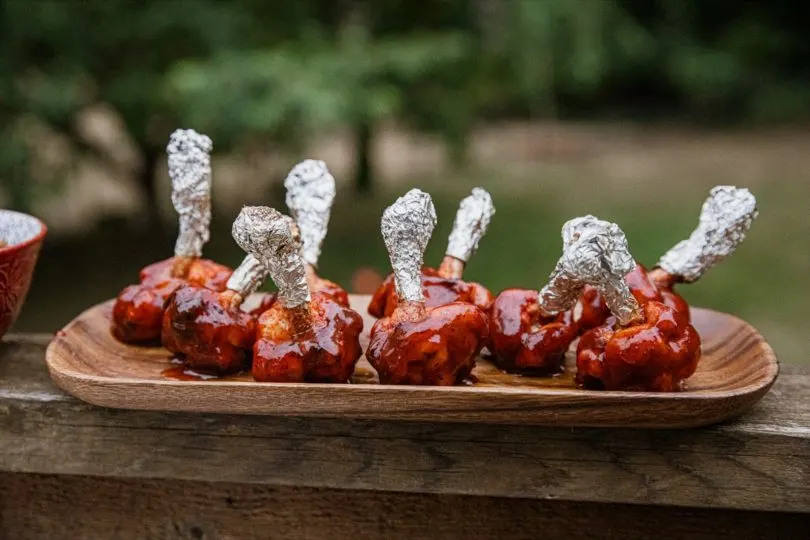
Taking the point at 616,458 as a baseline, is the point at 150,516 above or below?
below

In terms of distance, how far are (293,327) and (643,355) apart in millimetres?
413

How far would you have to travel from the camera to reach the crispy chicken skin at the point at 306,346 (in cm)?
110

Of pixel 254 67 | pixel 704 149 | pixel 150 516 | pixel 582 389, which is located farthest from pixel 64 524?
pixel 704 149

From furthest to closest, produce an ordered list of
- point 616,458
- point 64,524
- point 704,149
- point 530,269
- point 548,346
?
point 704,149 < point 530,269 < point 64,524 < point 548,346 < point 616,458

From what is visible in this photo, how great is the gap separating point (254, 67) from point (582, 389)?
9.61 ft

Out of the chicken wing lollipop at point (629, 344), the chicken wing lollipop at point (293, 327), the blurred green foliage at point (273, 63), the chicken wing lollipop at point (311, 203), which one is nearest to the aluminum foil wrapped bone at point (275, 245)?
the chicken wing lollipop at point (293, 327)

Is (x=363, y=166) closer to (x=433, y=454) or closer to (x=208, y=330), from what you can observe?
(x=208, y=330)

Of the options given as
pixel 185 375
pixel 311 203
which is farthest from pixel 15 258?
pixel 311 203

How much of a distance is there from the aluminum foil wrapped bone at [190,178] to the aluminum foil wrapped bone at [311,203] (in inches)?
4.7

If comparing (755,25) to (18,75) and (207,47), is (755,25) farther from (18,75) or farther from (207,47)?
(18,75)

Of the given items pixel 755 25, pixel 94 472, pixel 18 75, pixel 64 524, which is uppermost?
pixel 755 25

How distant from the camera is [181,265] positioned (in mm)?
1374

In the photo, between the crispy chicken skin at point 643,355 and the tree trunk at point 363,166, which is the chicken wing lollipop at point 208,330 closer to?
the crispy chicken skin at point 643,355

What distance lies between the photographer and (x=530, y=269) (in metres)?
4.66
